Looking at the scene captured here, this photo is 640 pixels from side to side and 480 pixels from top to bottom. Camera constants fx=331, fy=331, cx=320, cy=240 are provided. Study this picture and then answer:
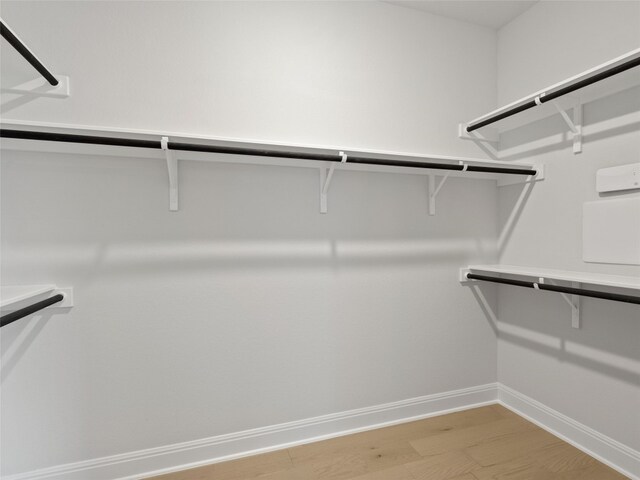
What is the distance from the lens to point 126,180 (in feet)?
4.83

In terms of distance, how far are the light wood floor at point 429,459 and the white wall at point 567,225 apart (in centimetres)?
22

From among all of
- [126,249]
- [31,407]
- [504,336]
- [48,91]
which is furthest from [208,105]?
[504,336]

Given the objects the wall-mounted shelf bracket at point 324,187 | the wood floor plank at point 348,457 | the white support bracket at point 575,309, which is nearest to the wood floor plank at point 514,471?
the wood floor plank at point 348,457

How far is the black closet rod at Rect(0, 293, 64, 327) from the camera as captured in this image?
3.35ft

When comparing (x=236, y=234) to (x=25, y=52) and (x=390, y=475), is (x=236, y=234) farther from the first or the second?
(x=390, y=475)

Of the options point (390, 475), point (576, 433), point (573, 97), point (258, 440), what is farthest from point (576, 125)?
point (258, 440)

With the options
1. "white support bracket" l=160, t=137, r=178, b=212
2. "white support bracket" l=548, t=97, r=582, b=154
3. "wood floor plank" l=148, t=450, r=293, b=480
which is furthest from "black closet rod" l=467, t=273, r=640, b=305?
"white support bracket" l=160, t=137, r=178, b=212

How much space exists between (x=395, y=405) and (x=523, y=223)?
1294mm

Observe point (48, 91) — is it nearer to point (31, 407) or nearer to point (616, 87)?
point (31, 407)

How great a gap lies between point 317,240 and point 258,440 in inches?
41.0

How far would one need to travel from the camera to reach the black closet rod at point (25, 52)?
973mm

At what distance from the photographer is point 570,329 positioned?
171 centimetres

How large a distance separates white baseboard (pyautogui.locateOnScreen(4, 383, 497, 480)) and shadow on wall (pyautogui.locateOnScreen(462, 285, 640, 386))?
1.47 feet

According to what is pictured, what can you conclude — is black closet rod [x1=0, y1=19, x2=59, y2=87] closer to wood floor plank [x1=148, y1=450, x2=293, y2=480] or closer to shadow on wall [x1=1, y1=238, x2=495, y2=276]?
shadow on wall [x1=1, y1=238, x2=495, y2=276]
